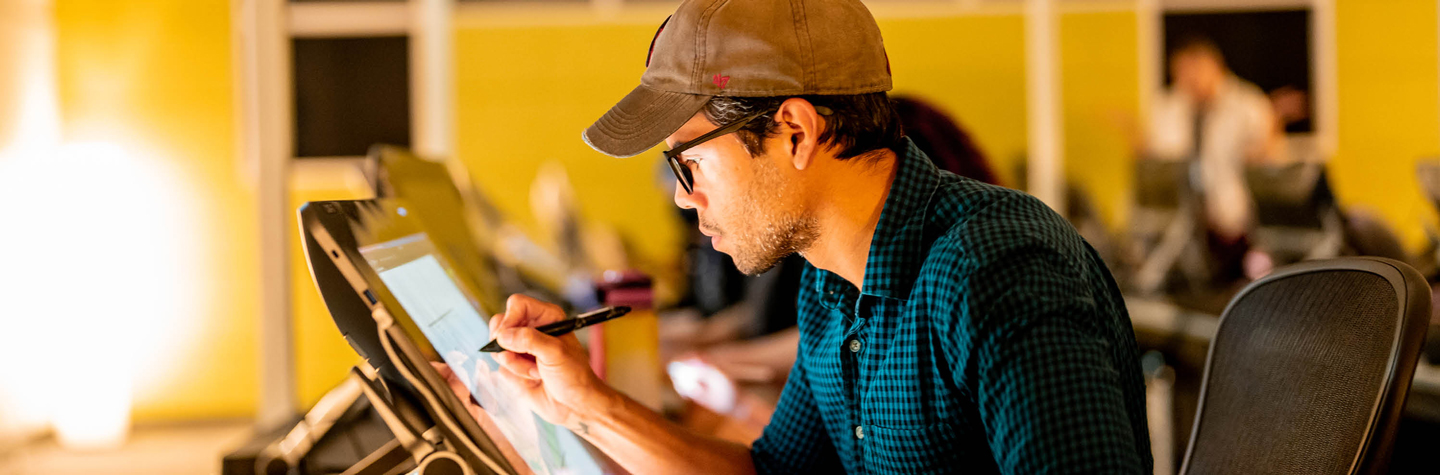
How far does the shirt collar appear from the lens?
0.94 metres

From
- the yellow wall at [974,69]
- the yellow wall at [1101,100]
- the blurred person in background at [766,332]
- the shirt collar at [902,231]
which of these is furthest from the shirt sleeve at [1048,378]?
the yellow wall at [1101,100]

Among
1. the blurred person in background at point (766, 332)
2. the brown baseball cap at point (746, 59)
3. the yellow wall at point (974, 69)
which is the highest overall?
the yellow wall at point (974, 69)

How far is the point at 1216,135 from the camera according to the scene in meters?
4.72

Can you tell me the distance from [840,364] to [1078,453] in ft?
1.17

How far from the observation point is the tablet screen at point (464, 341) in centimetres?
86

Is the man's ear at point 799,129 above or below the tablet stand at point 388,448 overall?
above

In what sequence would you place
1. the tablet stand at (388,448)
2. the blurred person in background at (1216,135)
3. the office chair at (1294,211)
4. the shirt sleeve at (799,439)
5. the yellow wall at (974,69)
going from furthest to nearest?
the yellow wall at (974,69), the blurred person in background at (1216,135), the office chair at (1294,211), the shirt sleeve at (799,439), the tablet stand at (388,448)

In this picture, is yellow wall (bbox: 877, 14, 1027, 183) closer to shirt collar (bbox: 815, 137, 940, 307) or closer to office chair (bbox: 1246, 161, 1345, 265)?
office chair (bbox: 1246, 161, 1345, 265)

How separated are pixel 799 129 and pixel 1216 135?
444 cm

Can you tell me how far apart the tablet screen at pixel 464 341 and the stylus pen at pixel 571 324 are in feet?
0.04

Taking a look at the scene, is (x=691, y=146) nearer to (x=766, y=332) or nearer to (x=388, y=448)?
(x=388, y=448)

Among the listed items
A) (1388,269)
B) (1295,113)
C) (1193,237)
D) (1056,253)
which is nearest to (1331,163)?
(1295,113)

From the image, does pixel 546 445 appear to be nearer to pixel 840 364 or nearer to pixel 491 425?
pixel 491 425

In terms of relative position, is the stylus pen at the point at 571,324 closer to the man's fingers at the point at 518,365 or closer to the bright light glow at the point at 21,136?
the man's fingers at the point at 518,365
